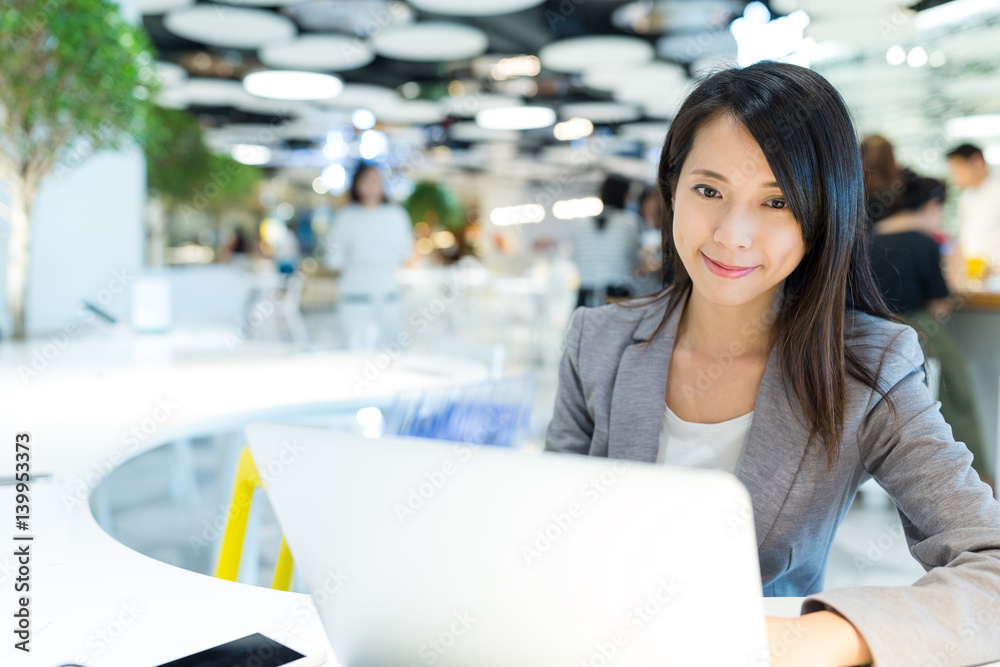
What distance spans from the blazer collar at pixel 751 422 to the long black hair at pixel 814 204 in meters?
0.03

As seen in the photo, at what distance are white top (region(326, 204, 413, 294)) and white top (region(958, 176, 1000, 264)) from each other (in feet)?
10.5

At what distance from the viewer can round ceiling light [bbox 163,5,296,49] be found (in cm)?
561

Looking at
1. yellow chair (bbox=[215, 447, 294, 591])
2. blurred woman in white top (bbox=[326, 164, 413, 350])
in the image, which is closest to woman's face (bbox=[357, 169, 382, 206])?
blurred woman in white top (bbox=[326, 164, 413, 350])

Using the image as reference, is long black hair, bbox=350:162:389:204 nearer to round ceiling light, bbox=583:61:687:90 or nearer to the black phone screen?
the black phone screen

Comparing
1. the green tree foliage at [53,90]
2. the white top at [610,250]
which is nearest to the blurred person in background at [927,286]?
the white top at [610,250]

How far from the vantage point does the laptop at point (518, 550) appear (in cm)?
45

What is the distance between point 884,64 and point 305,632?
259 inches

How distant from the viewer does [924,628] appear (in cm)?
71

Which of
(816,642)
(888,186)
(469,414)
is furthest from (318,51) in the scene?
(816,642)

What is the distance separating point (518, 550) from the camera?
0.49 metres

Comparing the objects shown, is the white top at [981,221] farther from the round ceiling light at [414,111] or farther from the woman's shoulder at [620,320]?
the round ceiling light at [414,111]

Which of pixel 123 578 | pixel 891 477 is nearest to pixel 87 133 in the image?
pixel 123 578

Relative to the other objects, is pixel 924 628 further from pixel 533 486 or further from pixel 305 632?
pixel 305 632

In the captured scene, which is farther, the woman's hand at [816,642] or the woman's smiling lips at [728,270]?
the woman's smiling lips at [728,270]
